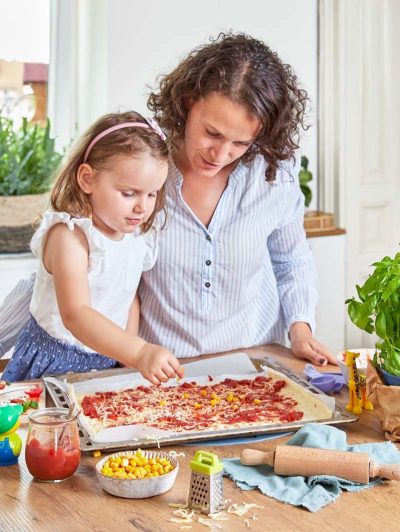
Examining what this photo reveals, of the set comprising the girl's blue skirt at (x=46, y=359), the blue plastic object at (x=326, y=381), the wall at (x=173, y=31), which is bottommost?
the blue plastic object at (x=326, y=381)

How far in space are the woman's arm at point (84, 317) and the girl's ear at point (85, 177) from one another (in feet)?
0.35

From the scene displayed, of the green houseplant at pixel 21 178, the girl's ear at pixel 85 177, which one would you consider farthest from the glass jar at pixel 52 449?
the green houseplant at pixel 21 178

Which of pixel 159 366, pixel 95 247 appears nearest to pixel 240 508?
pixel 159 366

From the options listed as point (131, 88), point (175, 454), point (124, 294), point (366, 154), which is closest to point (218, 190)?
point (124, 294)

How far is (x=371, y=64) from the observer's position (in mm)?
4719

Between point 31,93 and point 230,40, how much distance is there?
6.82ft

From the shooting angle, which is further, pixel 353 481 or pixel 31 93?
pixel 31 93

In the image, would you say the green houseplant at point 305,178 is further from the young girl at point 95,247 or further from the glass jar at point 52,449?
the glass jar at point 52,449

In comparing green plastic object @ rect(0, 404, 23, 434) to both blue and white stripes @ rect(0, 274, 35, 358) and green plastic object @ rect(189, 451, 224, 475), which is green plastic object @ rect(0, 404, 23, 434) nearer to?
green plastic object @ rect(189, 451, 224, 475)

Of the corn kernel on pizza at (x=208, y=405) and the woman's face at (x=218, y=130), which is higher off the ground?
the woman's face at (x=218, y=130)

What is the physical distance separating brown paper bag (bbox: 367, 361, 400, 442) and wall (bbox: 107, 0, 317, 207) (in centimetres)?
237

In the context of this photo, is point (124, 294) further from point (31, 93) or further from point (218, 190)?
point (31, 93)

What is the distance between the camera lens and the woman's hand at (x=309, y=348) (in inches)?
92.6

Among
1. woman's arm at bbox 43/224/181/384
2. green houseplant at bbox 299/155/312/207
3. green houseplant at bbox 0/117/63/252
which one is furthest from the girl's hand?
green houseplant at bbox 299/155/312/207
